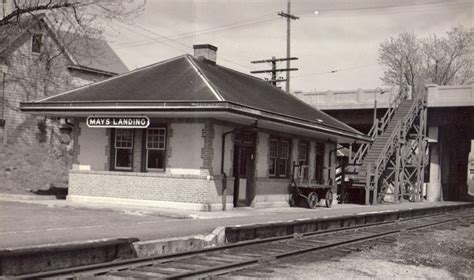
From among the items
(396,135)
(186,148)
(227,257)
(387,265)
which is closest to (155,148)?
(186,148)

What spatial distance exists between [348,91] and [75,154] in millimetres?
22276

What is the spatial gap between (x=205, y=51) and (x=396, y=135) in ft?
44.7

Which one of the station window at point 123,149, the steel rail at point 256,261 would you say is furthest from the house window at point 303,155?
the steel rail at point 256,261

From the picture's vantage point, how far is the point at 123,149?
66.0ft

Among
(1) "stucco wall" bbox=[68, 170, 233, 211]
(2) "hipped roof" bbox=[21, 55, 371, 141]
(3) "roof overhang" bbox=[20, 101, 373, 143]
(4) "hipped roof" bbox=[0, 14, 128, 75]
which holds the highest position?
(4) "hipped roof" bbox=[0, 14, 128, 75]

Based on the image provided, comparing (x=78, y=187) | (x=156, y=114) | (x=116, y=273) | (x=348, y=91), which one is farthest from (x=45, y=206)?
(x=348, y=91)

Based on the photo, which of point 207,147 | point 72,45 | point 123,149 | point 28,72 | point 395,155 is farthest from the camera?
point 72,45

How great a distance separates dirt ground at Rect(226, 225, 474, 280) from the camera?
9.37 m

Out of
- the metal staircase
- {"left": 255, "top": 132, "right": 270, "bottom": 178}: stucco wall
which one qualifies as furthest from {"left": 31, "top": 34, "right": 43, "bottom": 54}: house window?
the metal staircase

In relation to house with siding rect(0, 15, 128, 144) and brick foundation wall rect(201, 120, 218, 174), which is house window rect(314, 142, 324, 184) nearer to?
brick foundation wall rect(201, 120, 218, 174)

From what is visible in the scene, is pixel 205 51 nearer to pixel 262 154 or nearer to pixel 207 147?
pixel 262 154

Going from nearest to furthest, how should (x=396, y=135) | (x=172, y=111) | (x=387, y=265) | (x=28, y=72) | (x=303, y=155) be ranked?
(x=387, y=265) → (x=172, y=111) → (x=303, y=155) → (x=396, y=135) → (x=28, y=72)

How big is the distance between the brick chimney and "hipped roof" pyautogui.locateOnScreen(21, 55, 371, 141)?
0.79 feet

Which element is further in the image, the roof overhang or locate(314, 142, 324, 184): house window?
locate(314, 142, 324, 184): house window
